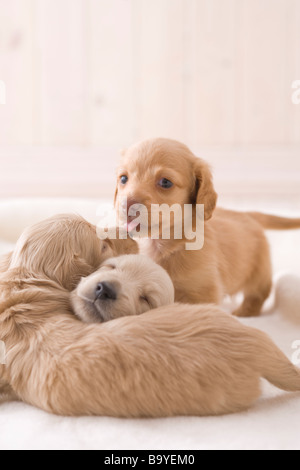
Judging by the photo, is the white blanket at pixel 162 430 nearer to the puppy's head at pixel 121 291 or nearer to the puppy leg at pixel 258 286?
the puppy's head at pixel 121 291

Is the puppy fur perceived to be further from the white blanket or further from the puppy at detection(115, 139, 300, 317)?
the puppy at detection(115, 139, 300, 317)

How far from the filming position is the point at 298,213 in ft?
8.00

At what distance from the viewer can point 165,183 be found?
4.92ft

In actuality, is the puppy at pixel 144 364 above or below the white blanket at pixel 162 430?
above

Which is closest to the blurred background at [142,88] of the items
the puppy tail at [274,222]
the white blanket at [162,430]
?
the puppy tail at [274,222]

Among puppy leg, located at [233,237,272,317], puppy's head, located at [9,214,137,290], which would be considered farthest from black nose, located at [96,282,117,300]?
puppy leg, located at [233,237,272,317]

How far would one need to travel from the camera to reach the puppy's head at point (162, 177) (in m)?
1.46

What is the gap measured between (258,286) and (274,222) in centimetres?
25

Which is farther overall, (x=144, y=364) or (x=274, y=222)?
(x=274, y=222)

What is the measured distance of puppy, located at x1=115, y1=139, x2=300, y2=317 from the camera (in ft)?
4.89

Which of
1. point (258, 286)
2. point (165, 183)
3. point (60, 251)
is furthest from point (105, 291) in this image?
point (258, 286)

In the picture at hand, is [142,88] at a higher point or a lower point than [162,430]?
higher

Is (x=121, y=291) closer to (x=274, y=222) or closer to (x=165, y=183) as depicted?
(x=165, y=183)
